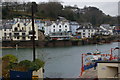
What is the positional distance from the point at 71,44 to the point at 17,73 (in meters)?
14.9

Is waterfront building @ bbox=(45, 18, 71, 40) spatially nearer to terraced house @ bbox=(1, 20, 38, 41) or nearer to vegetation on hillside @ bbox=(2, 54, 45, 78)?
terraced house @ bbox=(1, 20, 38, 41)

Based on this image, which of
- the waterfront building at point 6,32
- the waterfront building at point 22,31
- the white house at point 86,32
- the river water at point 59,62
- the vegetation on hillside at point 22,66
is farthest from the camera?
the white house at point 86,32

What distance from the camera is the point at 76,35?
21.3m

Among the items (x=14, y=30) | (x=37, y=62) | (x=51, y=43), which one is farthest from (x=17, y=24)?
(x=37, y=62)

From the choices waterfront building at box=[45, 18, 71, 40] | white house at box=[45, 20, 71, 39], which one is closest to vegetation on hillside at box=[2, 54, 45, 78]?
waterfront building at box=[45, 18, 71, 40]

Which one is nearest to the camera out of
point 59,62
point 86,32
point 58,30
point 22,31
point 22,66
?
point 22,66

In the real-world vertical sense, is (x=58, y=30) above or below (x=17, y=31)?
above

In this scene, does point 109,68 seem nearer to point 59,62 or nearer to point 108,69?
point 108,69

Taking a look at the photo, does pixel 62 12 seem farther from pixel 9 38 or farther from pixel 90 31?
pixel 9 38

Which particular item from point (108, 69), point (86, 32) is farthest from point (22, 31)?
point (108, 69)

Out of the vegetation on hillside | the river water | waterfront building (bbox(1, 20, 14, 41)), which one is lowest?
the river water

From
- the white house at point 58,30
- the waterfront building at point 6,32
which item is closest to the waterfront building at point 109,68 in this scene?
the waterfront building at point 6,32

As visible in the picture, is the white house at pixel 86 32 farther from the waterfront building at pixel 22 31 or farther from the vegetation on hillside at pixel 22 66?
the vegetation on hillside at pixel 22 66

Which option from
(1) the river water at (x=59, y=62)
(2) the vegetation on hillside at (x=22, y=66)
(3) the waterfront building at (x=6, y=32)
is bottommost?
(1) the river water at (x=59, y=62)
